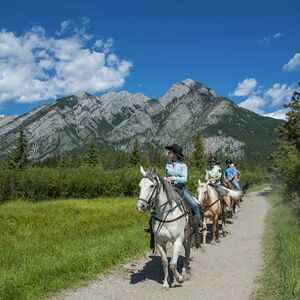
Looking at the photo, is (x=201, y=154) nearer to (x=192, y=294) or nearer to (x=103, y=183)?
(x=103, y=183)

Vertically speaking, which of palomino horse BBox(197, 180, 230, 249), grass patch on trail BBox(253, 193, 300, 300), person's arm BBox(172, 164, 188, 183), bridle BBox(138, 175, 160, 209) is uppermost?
person's arm BBox(172, 164, 188, 183)

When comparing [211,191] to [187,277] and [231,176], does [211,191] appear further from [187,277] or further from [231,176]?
[231,176]

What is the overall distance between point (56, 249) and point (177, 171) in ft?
18.2

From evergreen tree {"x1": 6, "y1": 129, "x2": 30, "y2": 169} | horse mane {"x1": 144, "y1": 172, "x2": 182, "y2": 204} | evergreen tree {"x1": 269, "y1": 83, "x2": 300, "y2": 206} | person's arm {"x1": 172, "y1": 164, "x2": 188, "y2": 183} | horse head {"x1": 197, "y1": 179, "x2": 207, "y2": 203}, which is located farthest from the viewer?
evergreen tree {"x1": 6, "y1": 129, "x2": 30, "y2": 169}

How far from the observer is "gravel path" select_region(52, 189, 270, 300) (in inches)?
364

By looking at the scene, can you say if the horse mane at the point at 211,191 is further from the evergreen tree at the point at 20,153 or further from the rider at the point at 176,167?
the evergreen tree at the point at 20,153

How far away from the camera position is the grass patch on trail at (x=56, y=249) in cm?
935

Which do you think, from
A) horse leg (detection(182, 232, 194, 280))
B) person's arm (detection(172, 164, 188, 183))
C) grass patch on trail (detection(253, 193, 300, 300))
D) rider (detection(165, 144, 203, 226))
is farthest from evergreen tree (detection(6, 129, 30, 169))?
person's arm (detection(172, 164, 188, 183))

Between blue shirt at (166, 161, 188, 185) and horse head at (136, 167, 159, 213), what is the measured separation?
3.95 feet

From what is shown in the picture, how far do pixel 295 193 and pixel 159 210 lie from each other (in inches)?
540

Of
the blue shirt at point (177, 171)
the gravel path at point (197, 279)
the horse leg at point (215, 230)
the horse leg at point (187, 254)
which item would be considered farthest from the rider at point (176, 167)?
the horse leg at point (215, 230)

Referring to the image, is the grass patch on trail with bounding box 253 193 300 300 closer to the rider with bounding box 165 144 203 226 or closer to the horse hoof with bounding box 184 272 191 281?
the horse hoof with bounding box 184 272 191 281

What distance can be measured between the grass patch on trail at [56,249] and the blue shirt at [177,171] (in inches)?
121

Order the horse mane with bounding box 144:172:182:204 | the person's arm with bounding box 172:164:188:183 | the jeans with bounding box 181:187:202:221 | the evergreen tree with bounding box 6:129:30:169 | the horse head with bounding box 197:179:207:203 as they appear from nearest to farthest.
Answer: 1. the horse mane with bounding box 144:172:182:204
2. the person's arm with bounding box 172:164:188:183
3. the jeans with bounding box 181:187:202:221
4. the horse head with bounding box 197:179:207:203
5. the evergreen tree with bounding box 6:129:30:169
